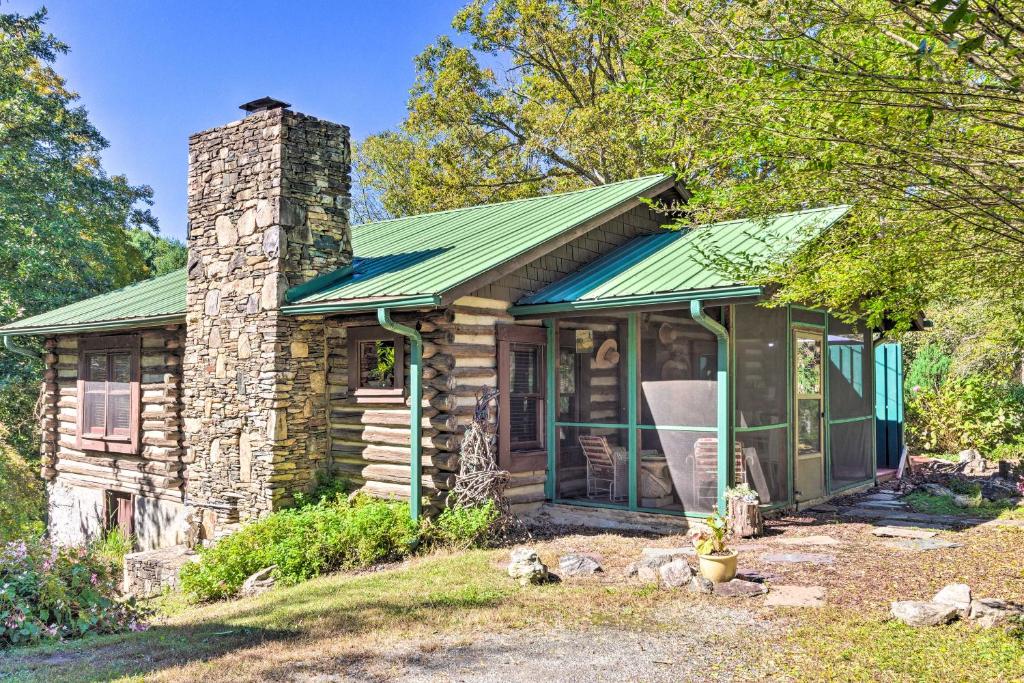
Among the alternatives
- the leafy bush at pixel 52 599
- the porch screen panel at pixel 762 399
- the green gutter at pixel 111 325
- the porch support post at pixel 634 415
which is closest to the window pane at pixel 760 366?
the porch screen panel at pixel 762 399

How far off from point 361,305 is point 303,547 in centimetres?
280

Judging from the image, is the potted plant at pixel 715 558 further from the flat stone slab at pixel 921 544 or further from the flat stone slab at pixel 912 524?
the flat stone slab at pixel 912 524

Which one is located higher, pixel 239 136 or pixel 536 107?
pixel 536 107

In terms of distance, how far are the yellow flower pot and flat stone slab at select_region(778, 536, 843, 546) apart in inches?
70.3

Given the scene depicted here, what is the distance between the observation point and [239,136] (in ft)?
37.0

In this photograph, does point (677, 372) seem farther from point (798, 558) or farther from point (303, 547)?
point (303, 547)

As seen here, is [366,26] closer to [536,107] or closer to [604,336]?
[536,107]

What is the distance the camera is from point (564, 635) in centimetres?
596

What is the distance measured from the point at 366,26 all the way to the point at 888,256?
17363 mm

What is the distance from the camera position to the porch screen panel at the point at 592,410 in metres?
10.2

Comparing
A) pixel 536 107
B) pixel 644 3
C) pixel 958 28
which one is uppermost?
pixel 536 107

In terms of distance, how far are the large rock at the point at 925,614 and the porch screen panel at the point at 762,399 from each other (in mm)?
3368

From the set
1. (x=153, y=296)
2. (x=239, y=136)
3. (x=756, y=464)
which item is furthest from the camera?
(x=153, y=296)

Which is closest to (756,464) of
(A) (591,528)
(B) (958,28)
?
(A) (591,528)
